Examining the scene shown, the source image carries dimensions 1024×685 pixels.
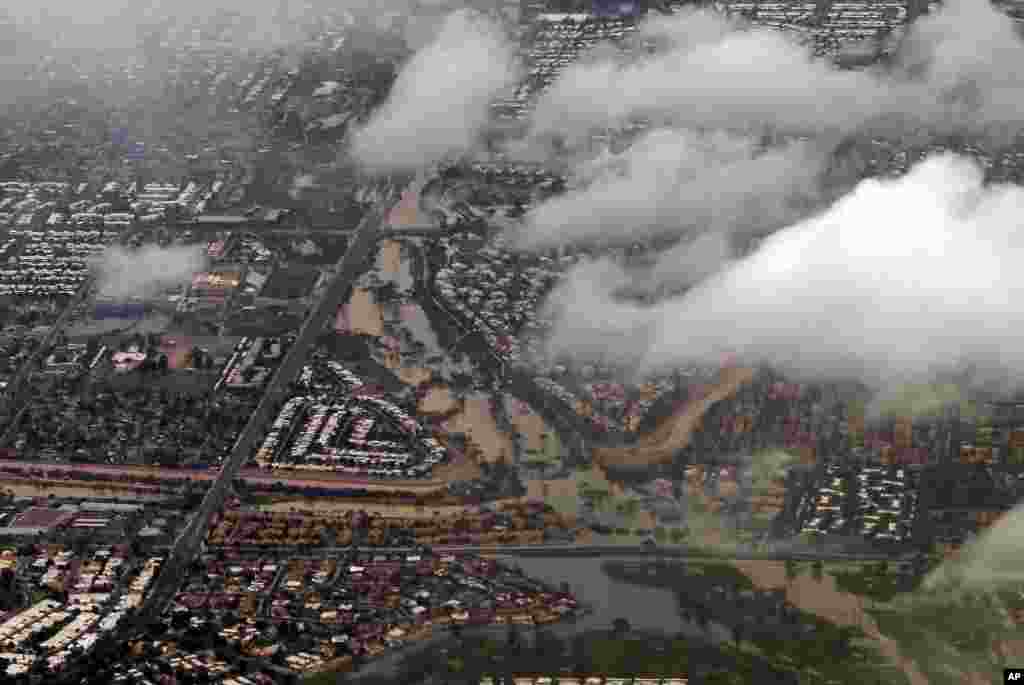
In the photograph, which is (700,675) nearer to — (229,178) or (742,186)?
(742,186)

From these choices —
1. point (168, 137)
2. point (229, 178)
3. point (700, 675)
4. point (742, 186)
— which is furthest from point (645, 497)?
point (168, 137)

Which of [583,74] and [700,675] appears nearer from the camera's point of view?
[700,675]

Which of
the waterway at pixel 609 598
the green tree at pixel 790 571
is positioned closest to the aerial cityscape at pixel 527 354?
the waterway at pixel 609 598

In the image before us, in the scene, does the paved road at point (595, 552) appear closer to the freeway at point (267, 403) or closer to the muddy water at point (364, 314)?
the freeway at point (267, 403)

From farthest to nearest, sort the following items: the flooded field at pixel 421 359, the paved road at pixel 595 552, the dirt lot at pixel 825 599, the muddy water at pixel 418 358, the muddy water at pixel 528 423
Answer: the muddy water at pixel 418 358 → the flooded field at pixel 421 359 → the muddy water at pixel 528 423 → the paved road at pixel 595 552 → the dirt lot at pixel 825 599

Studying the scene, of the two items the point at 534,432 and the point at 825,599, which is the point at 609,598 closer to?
the point at 825,599

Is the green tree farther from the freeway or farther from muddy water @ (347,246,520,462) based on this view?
the freeway

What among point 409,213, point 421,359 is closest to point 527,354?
point 421,359
